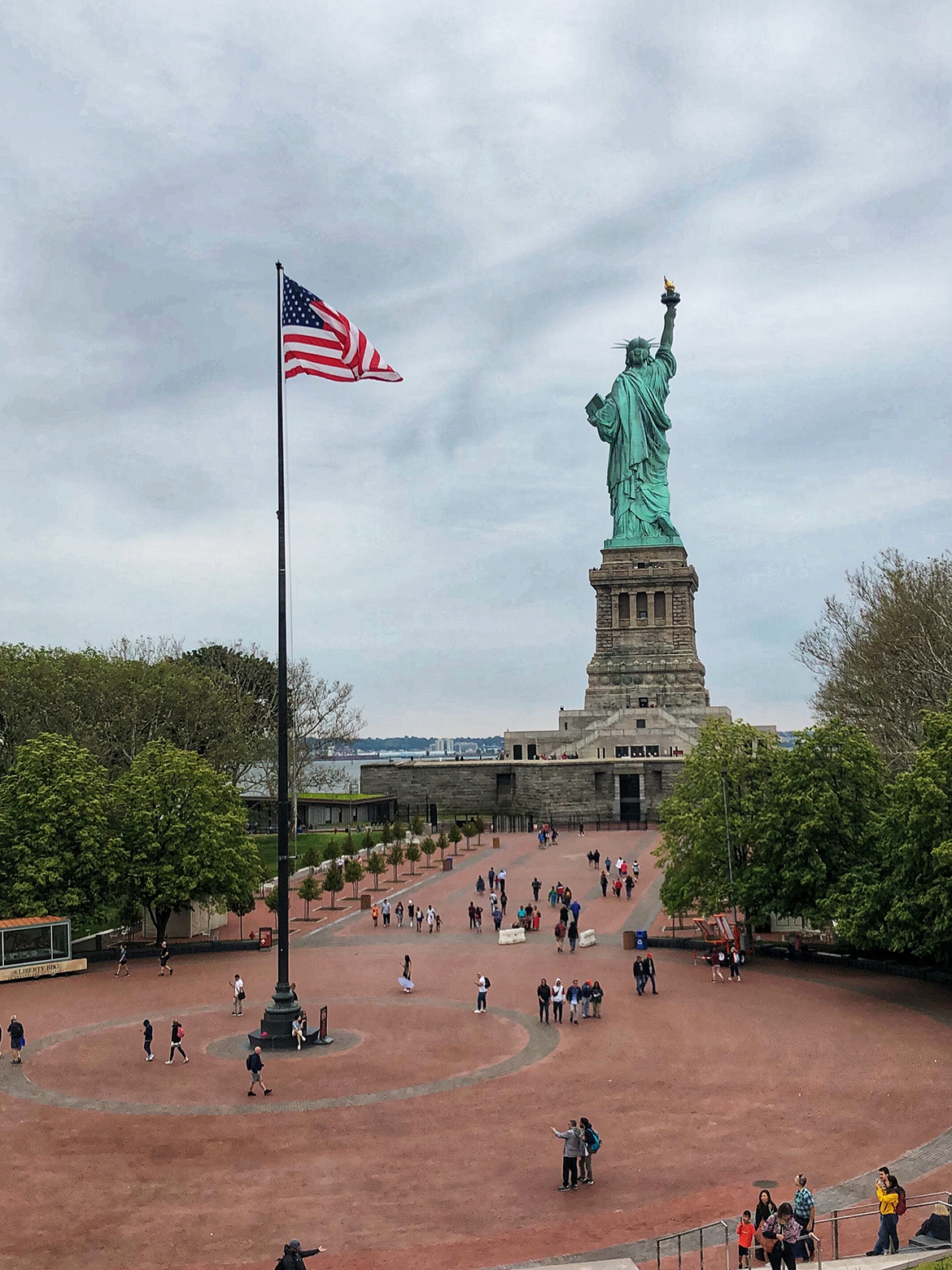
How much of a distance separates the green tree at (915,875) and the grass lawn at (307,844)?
104 ft

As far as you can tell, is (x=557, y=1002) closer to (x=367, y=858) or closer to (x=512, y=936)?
(x=512, y=936)

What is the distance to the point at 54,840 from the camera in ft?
125

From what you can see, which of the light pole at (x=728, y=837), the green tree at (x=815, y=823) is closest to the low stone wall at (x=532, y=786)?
the light pole at (x=728, y=837)

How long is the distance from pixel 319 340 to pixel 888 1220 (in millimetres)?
21309

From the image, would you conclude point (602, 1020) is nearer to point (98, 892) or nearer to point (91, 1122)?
point (91, 1122)

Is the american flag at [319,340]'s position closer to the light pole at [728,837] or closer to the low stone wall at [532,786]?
the light pole at [728,837]

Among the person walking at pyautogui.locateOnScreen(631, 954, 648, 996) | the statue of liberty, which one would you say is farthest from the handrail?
the statue of liberty

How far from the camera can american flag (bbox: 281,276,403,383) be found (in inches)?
1033

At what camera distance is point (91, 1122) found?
21.2 metres

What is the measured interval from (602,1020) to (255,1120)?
1085cm

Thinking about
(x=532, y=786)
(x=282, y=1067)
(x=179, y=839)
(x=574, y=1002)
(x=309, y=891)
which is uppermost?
(x=532, y=786)

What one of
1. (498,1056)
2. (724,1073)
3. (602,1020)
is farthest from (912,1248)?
(602,1020)

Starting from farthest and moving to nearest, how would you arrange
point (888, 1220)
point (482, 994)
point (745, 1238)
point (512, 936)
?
point (512, 936), point (482, 994), point (888, 1220), point (745, 1238)

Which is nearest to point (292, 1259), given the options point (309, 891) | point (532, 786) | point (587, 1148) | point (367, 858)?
point (587, 1148)
